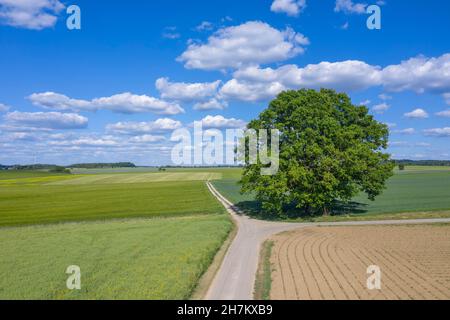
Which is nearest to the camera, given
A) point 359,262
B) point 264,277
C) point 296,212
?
point 264,277

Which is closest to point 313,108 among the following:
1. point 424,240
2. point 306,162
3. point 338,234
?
point 306,162

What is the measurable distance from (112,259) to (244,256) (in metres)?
8.38

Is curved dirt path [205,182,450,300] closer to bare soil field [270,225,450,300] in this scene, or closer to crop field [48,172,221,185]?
bare soil field [270,225,450,300]

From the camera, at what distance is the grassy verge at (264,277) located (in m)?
16.3

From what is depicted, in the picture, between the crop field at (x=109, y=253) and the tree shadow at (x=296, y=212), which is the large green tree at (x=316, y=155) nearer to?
the tree shadow at (x=296, y=212)

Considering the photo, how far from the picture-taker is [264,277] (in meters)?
18.9

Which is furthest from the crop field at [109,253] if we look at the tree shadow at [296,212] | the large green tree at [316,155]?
the large green tree at [316,155]

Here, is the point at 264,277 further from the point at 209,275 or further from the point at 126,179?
the point at 126,179

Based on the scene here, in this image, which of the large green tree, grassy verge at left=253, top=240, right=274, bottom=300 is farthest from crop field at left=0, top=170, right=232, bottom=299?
the large green tree

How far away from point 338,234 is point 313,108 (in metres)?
16.8

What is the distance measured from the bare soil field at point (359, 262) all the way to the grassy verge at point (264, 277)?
0.31 m

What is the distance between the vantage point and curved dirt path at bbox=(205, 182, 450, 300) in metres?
16.9

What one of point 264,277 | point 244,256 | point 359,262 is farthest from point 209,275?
point 359,262

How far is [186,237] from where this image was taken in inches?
1177
